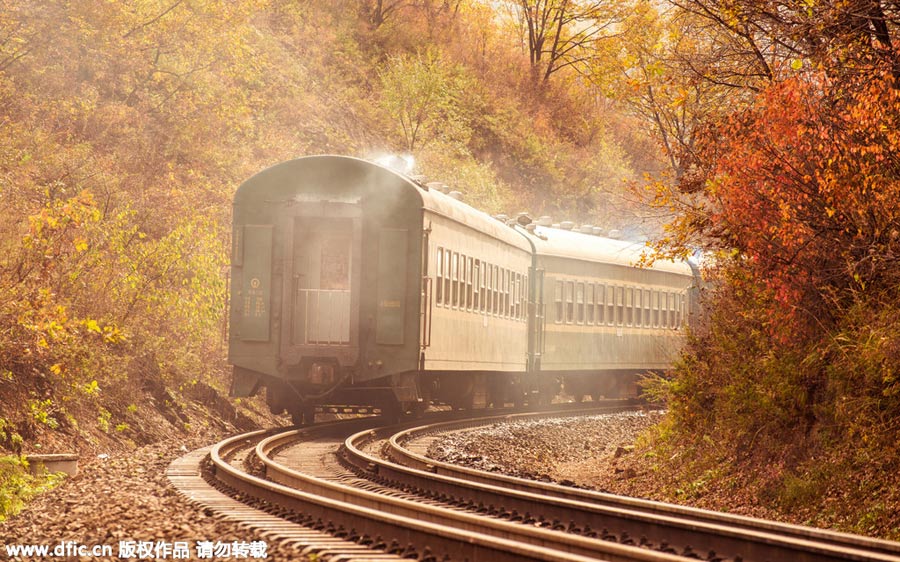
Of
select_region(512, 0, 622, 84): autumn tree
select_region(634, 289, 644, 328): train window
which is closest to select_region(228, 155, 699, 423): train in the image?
select_region(634, 289, 644, 328): train window

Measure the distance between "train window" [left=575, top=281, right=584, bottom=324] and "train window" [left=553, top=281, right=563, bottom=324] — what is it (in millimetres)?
834

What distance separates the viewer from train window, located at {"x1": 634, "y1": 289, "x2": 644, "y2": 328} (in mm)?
30812

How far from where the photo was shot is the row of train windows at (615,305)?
2770cm

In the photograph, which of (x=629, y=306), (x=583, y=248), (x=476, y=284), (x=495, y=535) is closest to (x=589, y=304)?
(x=583, y=248)

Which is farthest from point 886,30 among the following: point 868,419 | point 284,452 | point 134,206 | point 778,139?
point 134,206

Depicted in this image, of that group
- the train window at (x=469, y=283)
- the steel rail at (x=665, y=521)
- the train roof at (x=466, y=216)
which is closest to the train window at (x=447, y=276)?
the train roof at (x=466, y=216)

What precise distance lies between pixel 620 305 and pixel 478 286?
31.2 feet

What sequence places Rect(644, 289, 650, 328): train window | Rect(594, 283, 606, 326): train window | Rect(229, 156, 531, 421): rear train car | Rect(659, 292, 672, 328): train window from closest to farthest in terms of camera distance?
Rect(229, 156, 531, 421): rear train car
Rect(594, 283, 606, 326): train window
Rect(644, 289, 650, 328): train window
Rect(659, 292, 672, 328): train window

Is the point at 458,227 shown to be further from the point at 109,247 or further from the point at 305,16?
the point at 305,16

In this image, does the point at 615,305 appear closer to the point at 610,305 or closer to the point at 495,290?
the point at 610,305

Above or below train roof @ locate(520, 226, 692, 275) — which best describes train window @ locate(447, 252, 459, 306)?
below

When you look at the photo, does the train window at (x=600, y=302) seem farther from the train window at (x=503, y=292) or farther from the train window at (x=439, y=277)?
the train window at (x=439, y=277)

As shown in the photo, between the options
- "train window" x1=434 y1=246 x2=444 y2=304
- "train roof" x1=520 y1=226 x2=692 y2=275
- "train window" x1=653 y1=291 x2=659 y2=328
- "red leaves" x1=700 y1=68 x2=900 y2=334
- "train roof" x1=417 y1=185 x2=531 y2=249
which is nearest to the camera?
"red leaves" x1=700 y1=68 x2=900 y2=334

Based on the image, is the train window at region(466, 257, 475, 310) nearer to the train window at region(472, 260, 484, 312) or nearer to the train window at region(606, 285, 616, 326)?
the train window at region(472, 260, 484, 312)
